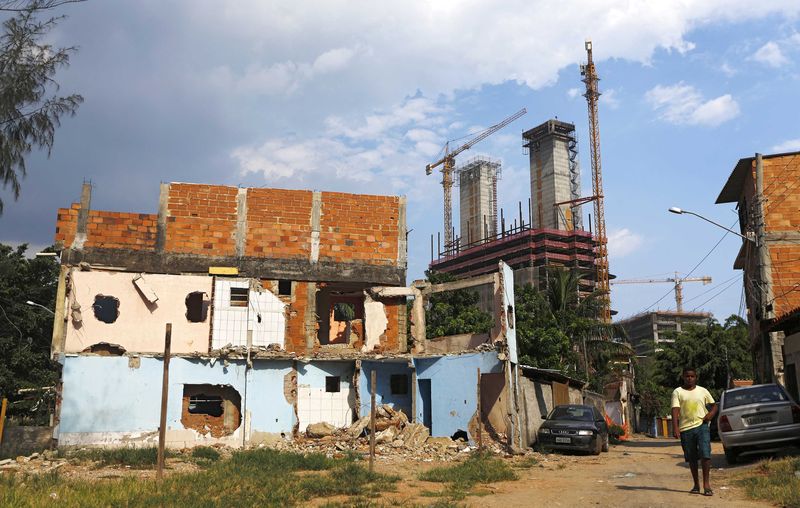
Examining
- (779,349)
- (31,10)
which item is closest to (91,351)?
(31,10)

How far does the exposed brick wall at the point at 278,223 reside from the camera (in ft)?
81.5

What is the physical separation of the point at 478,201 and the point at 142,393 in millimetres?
121089

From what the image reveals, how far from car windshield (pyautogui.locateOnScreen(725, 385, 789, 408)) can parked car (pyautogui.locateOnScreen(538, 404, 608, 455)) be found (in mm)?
6259

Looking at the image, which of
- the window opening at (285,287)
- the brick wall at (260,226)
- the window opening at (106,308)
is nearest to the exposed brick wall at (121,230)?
the brick wall at (260,226)

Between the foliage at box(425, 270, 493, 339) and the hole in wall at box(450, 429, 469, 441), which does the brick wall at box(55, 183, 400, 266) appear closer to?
the hole in wall at box(450, 429, 469, 441)

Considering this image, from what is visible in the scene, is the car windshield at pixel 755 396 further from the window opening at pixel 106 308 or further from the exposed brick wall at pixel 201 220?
the window opening at pixel 106 308

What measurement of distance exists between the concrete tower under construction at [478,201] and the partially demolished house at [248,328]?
11175 centimetres

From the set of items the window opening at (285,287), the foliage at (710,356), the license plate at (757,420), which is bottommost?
the license plate at (757,420)

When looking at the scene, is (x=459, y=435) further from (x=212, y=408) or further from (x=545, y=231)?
(x=545, y=231)

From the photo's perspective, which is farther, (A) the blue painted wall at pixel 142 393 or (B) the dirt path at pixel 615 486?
(A) the blue painted wall at pixel 142 393

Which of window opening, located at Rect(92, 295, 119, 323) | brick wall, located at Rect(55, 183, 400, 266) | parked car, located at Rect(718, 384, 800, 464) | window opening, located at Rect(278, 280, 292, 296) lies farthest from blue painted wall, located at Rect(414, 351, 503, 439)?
window opening, located at Rect(92, 295, 119, 323)

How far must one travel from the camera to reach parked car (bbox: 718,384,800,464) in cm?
1248

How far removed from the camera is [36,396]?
36.4 metres

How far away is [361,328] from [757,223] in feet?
49.5
